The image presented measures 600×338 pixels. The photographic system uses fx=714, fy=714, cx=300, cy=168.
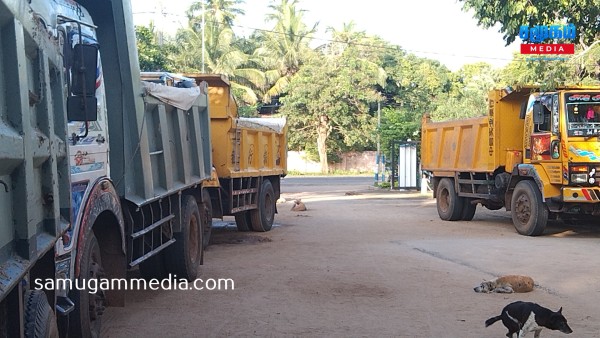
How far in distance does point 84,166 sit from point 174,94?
9.78 ft

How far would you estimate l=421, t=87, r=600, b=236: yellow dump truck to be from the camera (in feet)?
40.3

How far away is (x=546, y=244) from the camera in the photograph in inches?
476

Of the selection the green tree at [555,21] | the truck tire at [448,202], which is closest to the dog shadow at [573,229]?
the truck tire at [448,202]

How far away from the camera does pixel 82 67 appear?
14.1ft

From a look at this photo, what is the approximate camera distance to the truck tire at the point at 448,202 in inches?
655

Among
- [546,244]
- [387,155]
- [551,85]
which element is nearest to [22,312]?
[546,244]

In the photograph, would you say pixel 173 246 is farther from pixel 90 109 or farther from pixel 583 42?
pixel 583 42

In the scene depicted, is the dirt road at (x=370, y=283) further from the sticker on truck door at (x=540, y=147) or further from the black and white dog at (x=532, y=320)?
the sticker on truck door at (x=540, y=147)

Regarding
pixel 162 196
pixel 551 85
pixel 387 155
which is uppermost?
pixel 551 85

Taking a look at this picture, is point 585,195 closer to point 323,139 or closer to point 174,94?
point 174,94

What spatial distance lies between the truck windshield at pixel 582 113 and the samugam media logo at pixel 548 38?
7.28ft

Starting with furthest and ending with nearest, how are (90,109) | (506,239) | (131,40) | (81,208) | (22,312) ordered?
(506,239), (131,40), (81,208), (90,109), (22,312)

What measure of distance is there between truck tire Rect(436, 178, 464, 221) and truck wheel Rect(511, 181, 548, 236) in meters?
2.85

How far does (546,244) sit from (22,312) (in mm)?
10411
